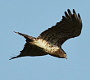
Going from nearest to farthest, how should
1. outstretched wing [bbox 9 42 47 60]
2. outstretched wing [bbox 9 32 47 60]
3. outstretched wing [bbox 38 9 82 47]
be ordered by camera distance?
outstretched wing [bbox 38 9 82 47], outstretched wing [bbox 9 32 47 60], outstretched wing [bbox 9 42 47 60]

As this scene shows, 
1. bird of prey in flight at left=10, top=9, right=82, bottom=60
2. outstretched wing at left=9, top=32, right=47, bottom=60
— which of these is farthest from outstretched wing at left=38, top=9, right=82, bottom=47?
outstretched wing at left=9, top=32, right=47, bottom=60

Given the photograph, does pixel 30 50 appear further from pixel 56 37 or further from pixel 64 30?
pixel 64 30

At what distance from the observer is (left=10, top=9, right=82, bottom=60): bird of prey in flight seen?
97.4ft

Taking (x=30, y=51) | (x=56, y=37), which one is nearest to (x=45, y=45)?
(x=56, y=37)

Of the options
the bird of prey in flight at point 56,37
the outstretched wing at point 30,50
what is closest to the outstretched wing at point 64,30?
the bird of prey in flight at point 56,37

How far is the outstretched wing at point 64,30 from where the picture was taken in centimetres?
2966

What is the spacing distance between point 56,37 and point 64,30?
48cm

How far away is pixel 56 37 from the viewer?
30.2 metres

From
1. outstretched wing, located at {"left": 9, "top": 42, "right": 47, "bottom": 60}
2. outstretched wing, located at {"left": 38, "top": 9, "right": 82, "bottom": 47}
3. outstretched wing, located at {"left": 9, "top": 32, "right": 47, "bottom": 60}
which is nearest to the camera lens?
outstretched wing, located at {"left": 38, "top": 9, "right": 82, "bottom": 47}

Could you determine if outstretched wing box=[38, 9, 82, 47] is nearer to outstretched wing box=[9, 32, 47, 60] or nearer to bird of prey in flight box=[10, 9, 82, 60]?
bird of prey in flight box=[10, 9, 82, 60]

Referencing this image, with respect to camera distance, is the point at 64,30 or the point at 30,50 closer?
the point at 64,30

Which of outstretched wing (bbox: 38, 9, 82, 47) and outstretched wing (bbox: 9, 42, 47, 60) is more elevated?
outstretched wing (bbox: 38, 9, 82, 47)

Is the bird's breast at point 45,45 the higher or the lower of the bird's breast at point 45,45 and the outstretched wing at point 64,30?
the lower

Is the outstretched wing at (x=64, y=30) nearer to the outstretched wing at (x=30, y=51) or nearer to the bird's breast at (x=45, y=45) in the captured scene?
the bird's breast at (x=45, y=45)
